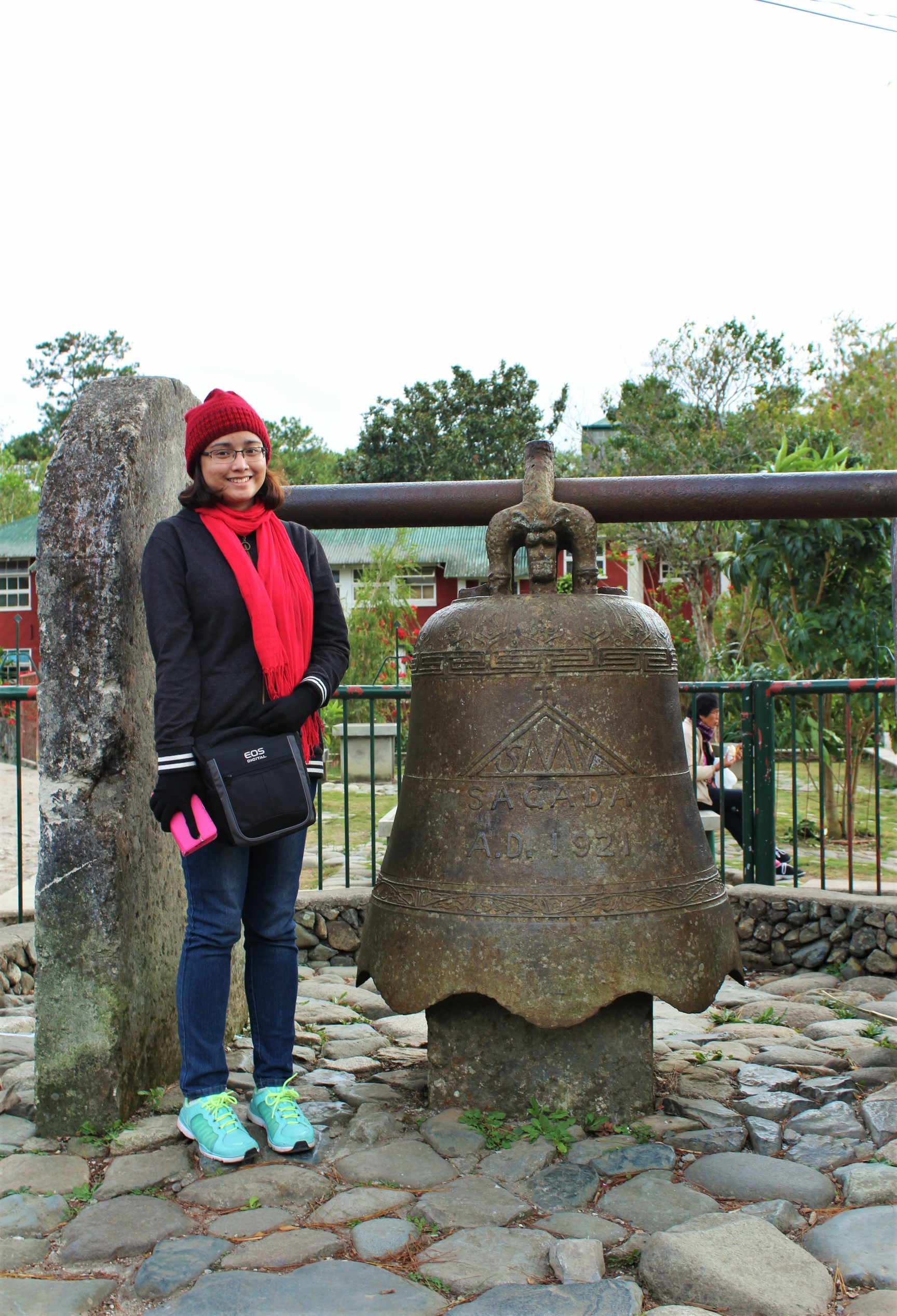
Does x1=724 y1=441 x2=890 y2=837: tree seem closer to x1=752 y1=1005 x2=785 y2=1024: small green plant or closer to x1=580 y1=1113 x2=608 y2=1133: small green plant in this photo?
x1=752 y1=1005 x2=785 y2=1024: small green plant

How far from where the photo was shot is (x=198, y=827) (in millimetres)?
2416

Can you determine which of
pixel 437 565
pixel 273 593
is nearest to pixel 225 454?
pixel 273 593

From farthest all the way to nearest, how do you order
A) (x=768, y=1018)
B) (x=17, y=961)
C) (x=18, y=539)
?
(x=18, y=539)
(x=17, y=961)
(x=768, y=1018)

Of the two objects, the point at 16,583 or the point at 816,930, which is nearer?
the point at 816,930

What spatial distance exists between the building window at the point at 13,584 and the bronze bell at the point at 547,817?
32.0 meters

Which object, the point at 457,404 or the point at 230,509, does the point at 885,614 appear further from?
the point at 457,404

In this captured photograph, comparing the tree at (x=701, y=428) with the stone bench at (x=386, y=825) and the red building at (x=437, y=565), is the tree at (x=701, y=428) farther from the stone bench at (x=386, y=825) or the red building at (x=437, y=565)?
the stone bench at (x=386, y=825)

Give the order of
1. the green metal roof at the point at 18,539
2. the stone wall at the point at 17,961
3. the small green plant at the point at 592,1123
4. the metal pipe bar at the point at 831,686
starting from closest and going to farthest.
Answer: the small green plant at the point at 592,1123, the stone wall at the point at 17,961, the metal pipe bar at the point at 831,686, the green metal roof at the point at 18,539

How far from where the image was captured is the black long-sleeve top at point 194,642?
2.43 metres

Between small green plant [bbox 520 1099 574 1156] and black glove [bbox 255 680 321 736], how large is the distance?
115 centimetres

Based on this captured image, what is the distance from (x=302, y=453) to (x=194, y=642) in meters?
42.5

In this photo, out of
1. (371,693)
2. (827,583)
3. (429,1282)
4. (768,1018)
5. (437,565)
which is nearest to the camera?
(429,1282)

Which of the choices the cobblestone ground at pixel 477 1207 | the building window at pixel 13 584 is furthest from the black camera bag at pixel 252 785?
the building window at pixel 13 584

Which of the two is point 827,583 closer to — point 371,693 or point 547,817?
point 371,693
